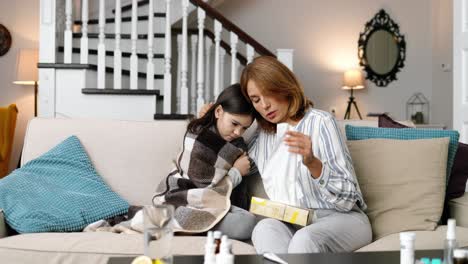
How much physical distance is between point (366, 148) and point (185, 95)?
2693 mm

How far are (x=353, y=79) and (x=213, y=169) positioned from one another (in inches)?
184

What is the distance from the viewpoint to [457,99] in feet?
13.7

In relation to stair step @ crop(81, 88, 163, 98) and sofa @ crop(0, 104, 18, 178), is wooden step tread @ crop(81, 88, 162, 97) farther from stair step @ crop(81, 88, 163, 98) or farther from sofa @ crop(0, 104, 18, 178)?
sofa @ crop(0, 104, 18, 178)

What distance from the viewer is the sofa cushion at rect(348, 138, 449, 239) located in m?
2.25

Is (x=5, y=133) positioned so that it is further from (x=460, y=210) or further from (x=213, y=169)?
(x=460, y=210)

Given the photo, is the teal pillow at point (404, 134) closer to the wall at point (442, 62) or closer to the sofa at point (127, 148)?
the sofa at point (127, 148)

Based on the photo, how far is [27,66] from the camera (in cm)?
579

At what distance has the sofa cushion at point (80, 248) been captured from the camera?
199 centimetres

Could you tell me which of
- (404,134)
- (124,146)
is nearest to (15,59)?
(124,146)

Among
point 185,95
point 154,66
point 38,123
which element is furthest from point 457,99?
point 38,123

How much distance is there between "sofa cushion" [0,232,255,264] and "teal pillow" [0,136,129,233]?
0.48 ft

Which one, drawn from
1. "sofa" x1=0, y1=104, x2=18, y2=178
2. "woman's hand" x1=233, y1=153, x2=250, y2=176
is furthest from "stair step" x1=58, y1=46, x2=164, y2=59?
"woman's hand" x1=233, y1=153, x2=250, y2=176

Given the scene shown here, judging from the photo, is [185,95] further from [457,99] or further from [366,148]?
[366,148]

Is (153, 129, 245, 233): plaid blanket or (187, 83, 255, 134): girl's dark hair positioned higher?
(187, 83, 255, 134): girl's dark hair
